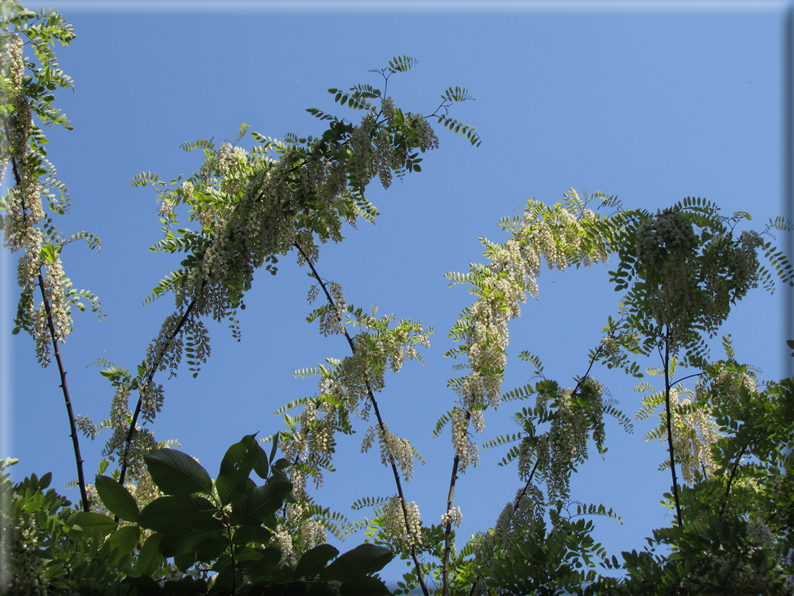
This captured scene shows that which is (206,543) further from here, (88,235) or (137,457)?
(88,235)

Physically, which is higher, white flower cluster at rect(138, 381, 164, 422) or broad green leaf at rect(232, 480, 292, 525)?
white flower cluster at rect(138, 381, 164, 422)

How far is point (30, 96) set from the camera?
3094 mm

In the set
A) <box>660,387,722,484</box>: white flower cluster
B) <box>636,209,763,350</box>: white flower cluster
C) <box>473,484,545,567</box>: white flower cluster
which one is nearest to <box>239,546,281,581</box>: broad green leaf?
<box>473,484,545,567</box>: white flower cluster

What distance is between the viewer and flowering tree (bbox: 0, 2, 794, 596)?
1615 mm

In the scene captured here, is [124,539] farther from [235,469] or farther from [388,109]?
[388,109]

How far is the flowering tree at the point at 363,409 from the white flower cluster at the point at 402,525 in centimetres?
2

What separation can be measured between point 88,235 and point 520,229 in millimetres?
3656

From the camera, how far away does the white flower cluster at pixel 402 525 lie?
384 cm

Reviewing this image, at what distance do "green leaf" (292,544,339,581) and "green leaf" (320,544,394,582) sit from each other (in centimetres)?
2

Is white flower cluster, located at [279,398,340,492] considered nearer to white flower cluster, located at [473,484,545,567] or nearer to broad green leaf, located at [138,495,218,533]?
white flower cluster, located at [473,484,545,567]

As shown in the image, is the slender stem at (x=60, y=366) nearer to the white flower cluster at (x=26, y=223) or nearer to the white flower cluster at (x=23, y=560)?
the white flower cluster at (x=26, y=223)

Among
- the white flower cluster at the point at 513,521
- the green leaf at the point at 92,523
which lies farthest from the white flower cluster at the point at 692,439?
the green leaf at the point at 92,523

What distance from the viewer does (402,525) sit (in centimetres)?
396

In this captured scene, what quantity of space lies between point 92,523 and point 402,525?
2.61 meters
